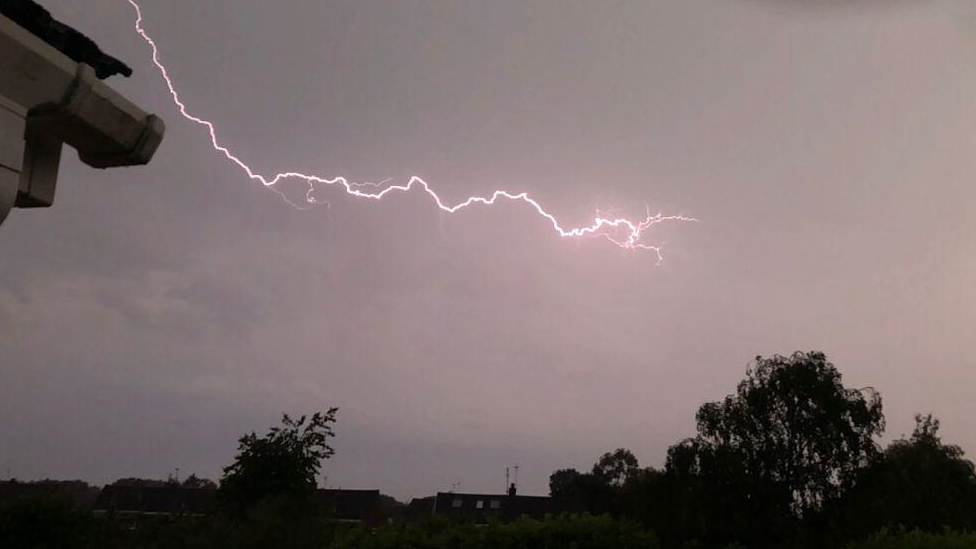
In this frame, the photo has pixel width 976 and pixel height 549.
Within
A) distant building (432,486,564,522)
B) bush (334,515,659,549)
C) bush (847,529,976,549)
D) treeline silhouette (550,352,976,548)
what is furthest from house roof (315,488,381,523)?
bush (847,529,976,549)

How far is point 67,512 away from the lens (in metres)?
12.2

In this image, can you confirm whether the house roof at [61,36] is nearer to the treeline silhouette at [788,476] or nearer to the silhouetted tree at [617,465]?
the treeline silhouette at [788,476]

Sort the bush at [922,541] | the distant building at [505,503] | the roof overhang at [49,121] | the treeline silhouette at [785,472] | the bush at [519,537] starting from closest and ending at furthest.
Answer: the roof overhang at [49,121] < the bush at [922,541] < the bush at [519,537] < the treeline silhouette at [785,472] < the distant building at [505,503]

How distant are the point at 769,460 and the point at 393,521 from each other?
3101 centimetres

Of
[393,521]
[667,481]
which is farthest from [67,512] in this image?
[667,481]

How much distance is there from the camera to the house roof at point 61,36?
4.76 meters

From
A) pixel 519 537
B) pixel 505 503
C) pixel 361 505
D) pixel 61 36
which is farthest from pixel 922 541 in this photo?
pixel 505 503

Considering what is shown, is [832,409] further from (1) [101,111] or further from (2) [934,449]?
(1) [101,111]

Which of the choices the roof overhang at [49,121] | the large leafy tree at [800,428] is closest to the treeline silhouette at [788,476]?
the large leafy tree at [800,428]

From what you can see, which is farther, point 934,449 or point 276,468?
point 934,449

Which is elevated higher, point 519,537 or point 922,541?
point 922,541

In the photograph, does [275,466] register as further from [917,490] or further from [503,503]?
[503,503]

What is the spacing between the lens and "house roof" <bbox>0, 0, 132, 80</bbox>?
187 inches

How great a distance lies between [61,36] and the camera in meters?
5.11
